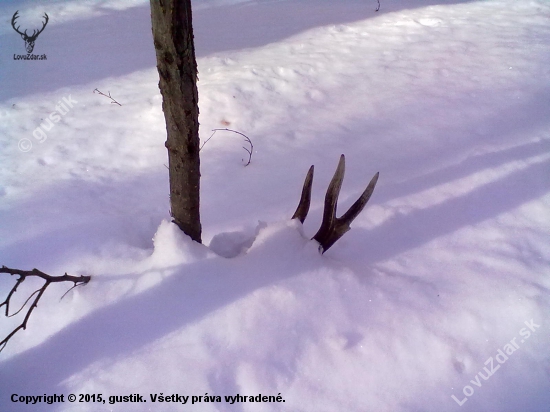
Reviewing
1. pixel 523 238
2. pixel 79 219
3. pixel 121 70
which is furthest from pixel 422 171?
pixel 121 70

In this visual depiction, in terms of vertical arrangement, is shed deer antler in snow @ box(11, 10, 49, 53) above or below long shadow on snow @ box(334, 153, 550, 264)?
above

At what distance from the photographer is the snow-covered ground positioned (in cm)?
167

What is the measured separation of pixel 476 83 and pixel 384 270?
3.29 m

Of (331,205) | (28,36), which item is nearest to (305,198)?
(331,205)

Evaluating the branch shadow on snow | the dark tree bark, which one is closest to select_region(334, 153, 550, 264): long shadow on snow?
the branch shadow on snow

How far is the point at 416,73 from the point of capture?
4566mm

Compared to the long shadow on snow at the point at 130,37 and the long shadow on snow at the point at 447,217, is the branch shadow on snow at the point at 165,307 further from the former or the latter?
the long shadow on snow at the point at 130,37

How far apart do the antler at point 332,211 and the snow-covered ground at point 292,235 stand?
12 cm

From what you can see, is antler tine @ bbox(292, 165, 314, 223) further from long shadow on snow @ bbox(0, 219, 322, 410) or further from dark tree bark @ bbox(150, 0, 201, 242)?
dark tree bark @ bbox(150, 0, 201, 242)

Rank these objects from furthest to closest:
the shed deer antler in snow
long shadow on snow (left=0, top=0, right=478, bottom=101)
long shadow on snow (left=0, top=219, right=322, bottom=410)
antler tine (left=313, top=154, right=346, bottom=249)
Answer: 1. the shed deer antler in snow
2. long shadow on snow (left=0, top=0, right=478, bottom=101)
3. antler tine (left=313, top=154, right=346, bottom=249)
4. long shadow on snow (left=0, top=219, right=322, bottom=410)

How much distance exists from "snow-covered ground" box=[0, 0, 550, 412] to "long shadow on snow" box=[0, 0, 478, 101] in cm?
7

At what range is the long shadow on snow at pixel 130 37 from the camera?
185 inches

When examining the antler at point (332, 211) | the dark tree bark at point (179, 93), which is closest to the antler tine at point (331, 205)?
the antler at point (332, 211)

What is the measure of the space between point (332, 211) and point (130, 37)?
5.49m
